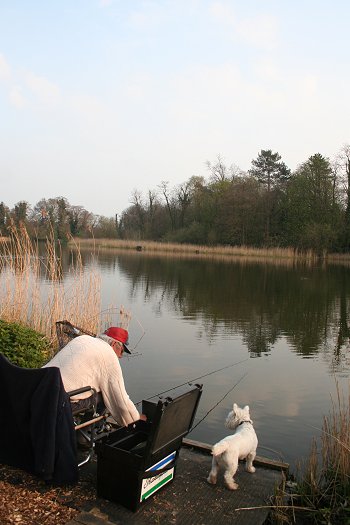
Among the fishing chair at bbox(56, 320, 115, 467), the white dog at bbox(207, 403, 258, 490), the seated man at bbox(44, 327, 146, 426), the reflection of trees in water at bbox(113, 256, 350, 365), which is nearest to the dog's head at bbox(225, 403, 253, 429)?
the white dog at bbox(207, 403, 258, 490)

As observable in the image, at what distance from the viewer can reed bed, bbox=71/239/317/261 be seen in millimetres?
39688

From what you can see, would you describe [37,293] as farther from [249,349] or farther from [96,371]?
[96,371]

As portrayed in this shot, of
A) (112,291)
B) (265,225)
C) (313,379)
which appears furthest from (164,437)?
(265,225)

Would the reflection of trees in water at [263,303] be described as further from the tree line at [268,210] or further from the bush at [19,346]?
the tree line at [268,210]

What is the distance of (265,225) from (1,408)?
43010 millimetres

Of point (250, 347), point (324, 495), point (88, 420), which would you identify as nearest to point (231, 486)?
point (324, 495)

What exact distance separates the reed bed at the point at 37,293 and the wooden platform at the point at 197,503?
4.62 meters

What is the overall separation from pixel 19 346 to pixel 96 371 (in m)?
2.20

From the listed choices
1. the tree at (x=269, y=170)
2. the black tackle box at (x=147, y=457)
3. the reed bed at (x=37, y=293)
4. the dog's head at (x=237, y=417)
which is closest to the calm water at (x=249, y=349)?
the reed bed at (x=37, y=293)

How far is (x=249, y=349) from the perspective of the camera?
979 cm

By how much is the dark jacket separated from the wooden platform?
0.32m

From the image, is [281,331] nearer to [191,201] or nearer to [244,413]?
[244,413]

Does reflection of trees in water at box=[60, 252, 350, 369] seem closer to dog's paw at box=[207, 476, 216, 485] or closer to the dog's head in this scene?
the dog's head

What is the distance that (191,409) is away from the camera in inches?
127
